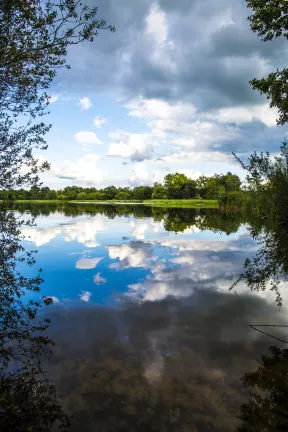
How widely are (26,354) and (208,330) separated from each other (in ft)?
14.9

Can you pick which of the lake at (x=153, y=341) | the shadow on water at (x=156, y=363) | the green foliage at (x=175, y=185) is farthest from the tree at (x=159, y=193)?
the shadow on water at (x=156, y=363)

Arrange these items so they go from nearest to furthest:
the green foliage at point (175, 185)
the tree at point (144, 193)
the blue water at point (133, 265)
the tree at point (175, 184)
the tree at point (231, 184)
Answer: the blue water at point (133, 265), the tree at point (231, 184), the green foliage at point (175, 185), the tree at point (175, 184), the tree at point (144, 193)

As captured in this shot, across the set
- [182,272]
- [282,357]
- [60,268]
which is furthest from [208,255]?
[282,357]

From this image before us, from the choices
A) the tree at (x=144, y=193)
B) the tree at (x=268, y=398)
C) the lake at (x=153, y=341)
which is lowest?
the lake at (x=153, y=341)

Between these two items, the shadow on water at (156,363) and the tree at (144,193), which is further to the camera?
the tree at (144,193)

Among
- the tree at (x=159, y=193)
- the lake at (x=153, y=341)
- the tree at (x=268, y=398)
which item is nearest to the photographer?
the tree at (x=268, y=398)

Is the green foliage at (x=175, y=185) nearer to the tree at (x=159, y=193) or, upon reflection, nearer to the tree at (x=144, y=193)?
the tree at (x=159, y=193)

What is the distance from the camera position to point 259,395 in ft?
15.9

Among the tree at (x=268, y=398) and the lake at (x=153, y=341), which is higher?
the tree at (x=268, y=398)

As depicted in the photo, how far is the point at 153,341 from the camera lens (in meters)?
6.86

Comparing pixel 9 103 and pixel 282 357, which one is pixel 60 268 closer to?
pixel 9 103

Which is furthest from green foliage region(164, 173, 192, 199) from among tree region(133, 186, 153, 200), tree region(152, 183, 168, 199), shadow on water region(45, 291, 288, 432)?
shadow on water region(45, 291, 288, 432)

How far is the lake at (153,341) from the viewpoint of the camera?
4555mm

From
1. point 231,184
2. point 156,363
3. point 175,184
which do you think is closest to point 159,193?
point 175,184
